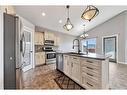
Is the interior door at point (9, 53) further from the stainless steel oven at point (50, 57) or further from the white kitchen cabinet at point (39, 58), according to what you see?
the stainless steel oven at point (50, 57)

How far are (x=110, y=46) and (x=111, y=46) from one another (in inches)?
3.2

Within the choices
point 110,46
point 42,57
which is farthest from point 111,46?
point 42,57

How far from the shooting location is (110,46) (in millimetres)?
8305

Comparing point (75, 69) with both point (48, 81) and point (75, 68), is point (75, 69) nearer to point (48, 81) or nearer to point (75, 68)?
point (75, 68)

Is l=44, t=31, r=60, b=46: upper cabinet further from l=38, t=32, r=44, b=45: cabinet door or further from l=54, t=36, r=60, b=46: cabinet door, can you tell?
l=38, t=32, r=44, b=45: cabinet door

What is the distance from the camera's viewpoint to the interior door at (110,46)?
8019 mm

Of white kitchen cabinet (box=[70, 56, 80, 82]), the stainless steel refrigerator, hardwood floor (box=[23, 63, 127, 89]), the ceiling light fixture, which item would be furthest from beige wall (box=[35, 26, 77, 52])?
the stainless steel refrigerator

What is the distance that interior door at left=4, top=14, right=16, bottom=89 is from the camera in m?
2.30

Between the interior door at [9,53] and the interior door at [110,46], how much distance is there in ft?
23.3

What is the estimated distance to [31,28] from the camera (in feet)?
20.3

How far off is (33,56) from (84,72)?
392 cm
